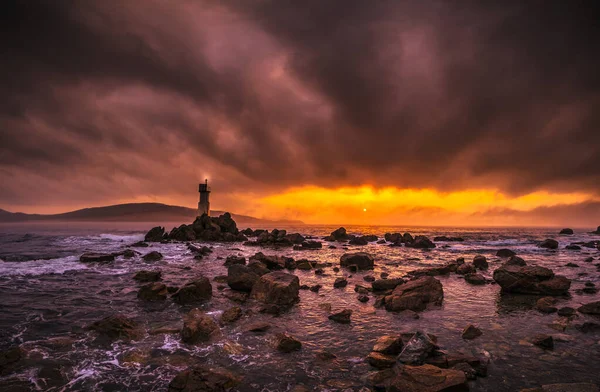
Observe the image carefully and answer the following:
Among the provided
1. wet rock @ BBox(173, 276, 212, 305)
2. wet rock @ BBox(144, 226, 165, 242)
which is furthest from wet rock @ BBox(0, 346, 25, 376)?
wet rock @ BBox(144, 226, 165, 242)

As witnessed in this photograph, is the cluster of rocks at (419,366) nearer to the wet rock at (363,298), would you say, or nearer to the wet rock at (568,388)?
the wet rock at (568,388)

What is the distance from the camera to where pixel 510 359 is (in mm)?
9094

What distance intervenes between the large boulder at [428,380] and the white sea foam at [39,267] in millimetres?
27104

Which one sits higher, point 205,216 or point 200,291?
point 205,216

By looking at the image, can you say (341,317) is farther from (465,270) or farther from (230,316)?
(465,270)

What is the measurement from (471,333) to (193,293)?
14071mm

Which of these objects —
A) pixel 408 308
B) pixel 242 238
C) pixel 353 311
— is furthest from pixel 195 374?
pixel 242 238

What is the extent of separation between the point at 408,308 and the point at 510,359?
558 cm

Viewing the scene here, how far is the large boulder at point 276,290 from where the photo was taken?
1587cm

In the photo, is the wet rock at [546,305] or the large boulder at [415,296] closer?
the wet rock at [546,305]

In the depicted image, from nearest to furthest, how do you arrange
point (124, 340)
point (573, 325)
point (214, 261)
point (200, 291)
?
point (124, 340) < point (573, 325) < point (200, 291) < point (214, 261)

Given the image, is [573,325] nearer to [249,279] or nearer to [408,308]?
[408,308]

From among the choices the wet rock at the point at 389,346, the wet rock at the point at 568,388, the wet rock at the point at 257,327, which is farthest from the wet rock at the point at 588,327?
the wet rock at the point at 257,327

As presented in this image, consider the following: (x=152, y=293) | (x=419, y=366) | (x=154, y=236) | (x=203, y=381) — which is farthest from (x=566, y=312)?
(x=154, y=236)
